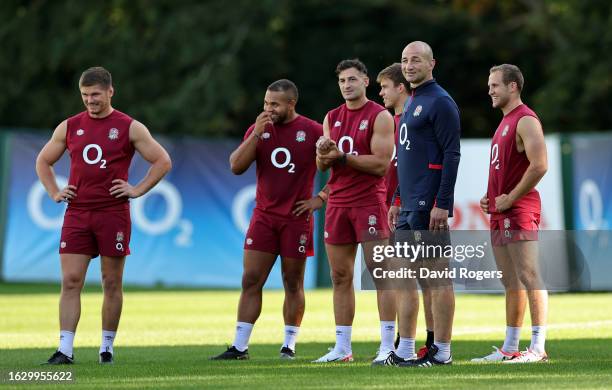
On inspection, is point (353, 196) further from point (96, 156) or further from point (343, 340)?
point (96, 156)

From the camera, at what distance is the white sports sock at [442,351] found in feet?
34.6

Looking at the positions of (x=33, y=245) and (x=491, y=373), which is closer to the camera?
(x=491, y=373)

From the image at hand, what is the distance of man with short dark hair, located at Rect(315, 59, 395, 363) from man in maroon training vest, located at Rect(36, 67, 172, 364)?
5.71 feet

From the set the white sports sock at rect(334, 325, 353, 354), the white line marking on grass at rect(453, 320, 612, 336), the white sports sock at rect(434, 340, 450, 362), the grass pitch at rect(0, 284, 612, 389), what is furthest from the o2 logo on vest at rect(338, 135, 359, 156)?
the white line marking on grass at rect(453, 320, 612, 336)

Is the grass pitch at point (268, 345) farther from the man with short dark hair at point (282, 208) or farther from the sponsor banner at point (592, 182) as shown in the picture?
the sponsor banner at point (592, 182)

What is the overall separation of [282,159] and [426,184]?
6.56ft

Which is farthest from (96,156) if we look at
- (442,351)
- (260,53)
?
(260,53)

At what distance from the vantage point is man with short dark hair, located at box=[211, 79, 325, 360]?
474 inches

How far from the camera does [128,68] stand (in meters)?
37.3

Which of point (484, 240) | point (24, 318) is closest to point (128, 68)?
point (24, 318)

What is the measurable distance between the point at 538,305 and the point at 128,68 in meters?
27.4

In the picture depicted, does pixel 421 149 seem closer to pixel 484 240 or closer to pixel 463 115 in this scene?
pixel 484 240

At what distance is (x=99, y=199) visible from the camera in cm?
1164

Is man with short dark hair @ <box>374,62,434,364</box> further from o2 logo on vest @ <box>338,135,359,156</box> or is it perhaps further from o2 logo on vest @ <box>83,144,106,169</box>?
o2 logo on vest @ <box>83,144,106,169</box>
